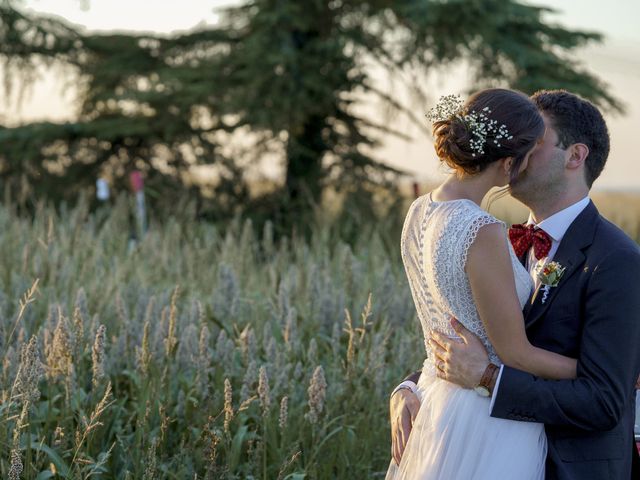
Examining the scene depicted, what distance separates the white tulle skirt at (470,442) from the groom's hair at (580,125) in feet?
2.58

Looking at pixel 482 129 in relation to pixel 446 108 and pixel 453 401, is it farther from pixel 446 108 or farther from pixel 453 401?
pixel 453 401

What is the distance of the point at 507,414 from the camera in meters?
2.54

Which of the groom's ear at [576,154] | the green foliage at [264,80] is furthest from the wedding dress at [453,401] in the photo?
the green foliage at [264,80]

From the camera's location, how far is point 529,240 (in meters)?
2.78

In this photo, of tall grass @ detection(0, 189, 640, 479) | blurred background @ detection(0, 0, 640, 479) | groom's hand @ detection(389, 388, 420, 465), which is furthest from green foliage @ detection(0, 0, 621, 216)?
groom's hand @ detection(389, 388, 420, 465)

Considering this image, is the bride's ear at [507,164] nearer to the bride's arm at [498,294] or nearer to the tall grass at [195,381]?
the bride's arm at [498,294]

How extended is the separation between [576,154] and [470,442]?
928 millimetres

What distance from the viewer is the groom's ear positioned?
2711mm

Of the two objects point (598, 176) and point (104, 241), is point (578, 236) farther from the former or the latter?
point (104, 241)

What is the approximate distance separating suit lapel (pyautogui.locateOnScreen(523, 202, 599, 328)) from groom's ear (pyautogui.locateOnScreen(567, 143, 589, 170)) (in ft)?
0.47

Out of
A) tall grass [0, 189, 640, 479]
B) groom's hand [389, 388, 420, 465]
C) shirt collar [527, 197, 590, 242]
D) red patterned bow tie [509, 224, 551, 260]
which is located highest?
shirt collar [527, 197, 590, 242]

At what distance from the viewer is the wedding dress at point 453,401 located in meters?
2.50

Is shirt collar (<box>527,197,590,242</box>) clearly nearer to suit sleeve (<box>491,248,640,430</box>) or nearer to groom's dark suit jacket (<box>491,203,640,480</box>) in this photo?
groom's dark suit jacket (<box>491,203,640,480</box>)

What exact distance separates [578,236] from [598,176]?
28cm
